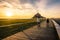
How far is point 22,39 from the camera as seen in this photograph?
11102 millimetres

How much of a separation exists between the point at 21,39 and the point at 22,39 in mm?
85

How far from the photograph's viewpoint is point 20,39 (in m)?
11.1

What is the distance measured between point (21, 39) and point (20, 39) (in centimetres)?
9

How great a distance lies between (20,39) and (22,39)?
0.56 feet

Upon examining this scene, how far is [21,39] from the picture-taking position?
36.4 ft
